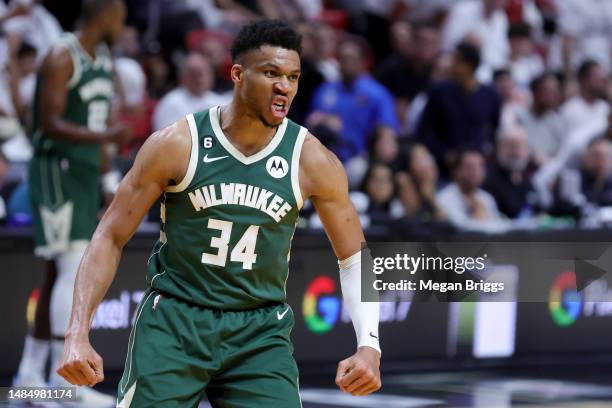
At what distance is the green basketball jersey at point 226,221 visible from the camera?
4.27 metres

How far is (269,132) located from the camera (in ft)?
14.5

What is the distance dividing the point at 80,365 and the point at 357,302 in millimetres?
1051

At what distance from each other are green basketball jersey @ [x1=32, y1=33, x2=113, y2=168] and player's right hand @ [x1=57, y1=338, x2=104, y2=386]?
141 inches

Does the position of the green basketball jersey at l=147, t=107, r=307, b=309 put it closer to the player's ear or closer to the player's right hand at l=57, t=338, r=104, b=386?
the player's ear

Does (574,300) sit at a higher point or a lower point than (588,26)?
lower

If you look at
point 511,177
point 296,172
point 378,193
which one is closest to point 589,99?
point 511,177

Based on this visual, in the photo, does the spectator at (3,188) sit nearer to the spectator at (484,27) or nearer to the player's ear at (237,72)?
the player's ear at (237,72)

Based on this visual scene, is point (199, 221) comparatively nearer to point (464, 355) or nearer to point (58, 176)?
point (58, 176)

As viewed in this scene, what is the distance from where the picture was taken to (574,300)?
32.1 ft

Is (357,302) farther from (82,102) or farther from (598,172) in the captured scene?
(598,172)

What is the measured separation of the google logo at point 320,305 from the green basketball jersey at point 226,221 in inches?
186

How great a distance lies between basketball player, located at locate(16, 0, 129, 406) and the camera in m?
7.31

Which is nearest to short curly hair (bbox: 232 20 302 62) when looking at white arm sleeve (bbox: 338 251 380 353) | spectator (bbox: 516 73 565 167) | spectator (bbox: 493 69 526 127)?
white arm sleeve (bbox: 338 251 380 353)

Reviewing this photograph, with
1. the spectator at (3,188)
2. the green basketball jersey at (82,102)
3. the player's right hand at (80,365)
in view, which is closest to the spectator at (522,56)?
the spectator at (3,188)
